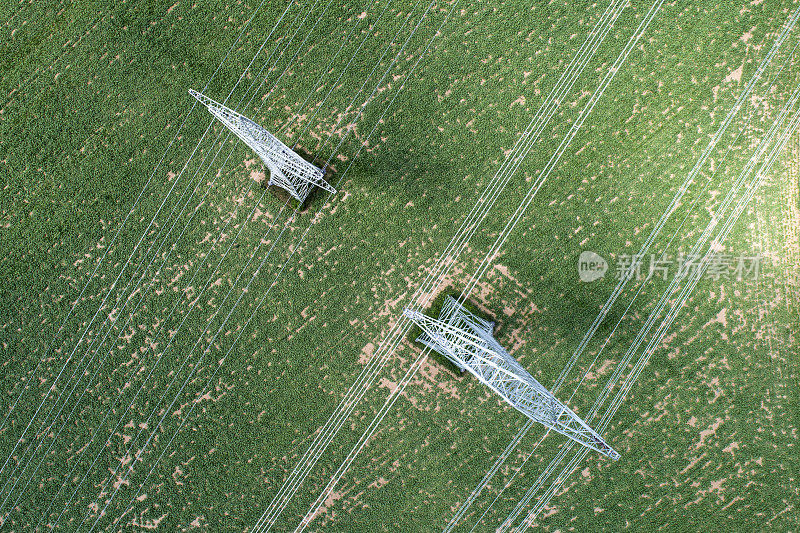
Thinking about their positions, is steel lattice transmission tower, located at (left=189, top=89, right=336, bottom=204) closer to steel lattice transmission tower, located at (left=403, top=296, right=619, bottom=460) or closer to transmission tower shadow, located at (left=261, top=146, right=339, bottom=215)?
transmission tower shadow, located at (left=261, top=146, right=339, bottom=215)

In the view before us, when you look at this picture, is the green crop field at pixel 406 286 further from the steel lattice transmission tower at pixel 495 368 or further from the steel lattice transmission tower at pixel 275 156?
the steel lattice transmission tower at pixel 495 368

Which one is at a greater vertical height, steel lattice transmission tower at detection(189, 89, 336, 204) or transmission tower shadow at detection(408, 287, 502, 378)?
steel lattice transmission tower at detection(189, 89, 336, 204)

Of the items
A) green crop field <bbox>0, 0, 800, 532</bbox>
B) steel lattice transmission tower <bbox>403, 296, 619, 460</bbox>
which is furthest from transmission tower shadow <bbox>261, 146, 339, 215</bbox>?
steel lattice transmission tower <bbox>403, 296, 619, 460</bbox>

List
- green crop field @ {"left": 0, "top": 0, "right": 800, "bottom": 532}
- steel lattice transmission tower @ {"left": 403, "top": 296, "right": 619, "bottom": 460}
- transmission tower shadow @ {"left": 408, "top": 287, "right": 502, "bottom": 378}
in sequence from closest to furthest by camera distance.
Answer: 1. steel lattice transmission tower @ {"left": 403, "top": 296, "right": 619, "bottom": 460}
2. transmission tower shadow @ {"left": 408, "top": 287, "right": 502, "bottom": 378}
3. green crop field @ {"left": 0, "top": 0, "right": 800, "bottom": 532}

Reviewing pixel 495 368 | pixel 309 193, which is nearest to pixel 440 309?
pixel 495 368

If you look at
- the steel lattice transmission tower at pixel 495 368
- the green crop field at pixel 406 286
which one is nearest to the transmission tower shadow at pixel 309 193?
the green crop field at pixel 406 286

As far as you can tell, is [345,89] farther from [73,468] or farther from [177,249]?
[73,468]
